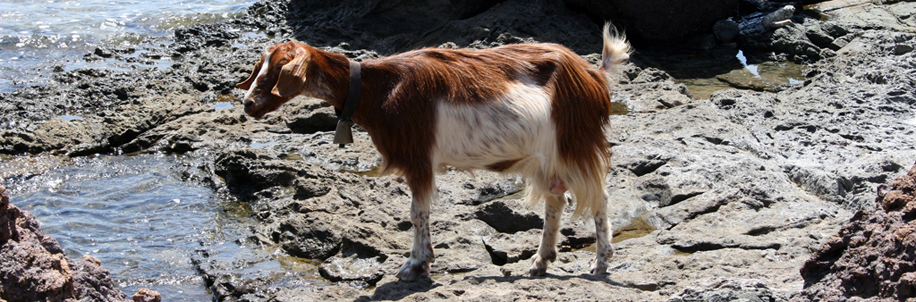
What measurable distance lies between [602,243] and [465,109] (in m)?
1.23

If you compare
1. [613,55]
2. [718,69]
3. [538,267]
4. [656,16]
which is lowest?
[718,69]

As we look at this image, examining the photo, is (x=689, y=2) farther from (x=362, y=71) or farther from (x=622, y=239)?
(x=362, y=71)

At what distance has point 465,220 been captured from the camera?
554cm

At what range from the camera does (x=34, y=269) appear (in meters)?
3.14

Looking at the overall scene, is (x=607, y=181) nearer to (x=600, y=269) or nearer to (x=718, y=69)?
(x=600, y=269)

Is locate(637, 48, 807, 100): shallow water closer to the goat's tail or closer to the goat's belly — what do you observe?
the goat's tail

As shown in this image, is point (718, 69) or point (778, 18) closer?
point (718, 69)

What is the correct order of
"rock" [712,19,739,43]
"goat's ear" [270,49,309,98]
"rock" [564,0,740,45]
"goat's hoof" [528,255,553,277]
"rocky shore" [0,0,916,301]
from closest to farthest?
1. "rocky shore" [0,0,916,301]
2. "goat's ear" [270,49,309,98]
3. "goat's hoof" [528,255,553,277]
4. "rock" [564,0,740,45]
5. "rock" [712,19,739,43]

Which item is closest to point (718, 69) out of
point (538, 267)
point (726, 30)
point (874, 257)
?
point (726, 30)

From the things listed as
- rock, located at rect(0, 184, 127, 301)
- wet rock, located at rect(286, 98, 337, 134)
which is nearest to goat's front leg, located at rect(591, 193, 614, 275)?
rock, located at rect(0, 184, 127, 301)

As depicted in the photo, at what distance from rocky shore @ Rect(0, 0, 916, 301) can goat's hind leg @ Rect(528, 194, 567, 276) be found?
12 cm

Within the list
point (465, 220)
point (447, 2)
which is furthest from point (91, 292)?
point (447, 2)

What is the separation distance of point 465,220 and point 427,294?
143cm

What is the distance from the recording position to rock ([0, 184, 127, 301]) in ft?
10.1
